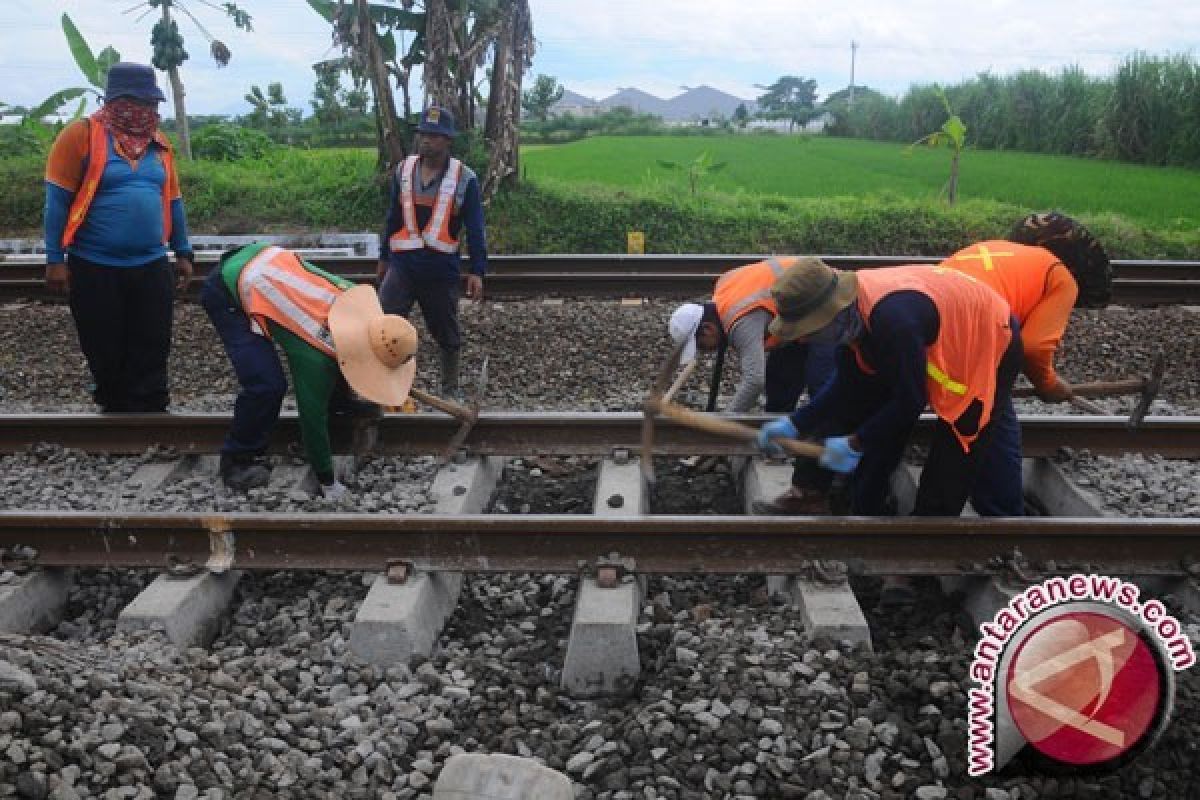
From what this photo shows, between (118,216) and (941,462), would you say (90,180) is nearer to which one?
(118,216)

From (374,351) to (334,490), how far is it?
2.39 ft

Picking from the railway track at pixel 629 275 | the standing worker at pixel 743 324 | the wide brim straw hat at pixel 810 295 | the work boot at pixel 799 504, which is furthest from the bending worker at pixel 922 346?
the railway track at pixel 629 275

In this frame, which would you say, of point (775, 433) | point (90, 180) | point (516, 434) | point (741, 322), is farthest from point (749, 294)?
point (90, 180)

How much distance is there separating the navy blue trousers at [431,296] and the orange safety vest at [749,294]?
1.92 metres

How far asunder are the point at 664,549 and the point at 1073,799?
5.48 ft

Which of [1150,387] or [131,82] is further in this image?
[131,82]

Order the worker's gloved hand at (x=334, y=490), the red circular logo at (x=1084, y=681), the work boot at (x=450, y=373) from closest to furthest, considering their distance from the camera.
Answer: the red circular logo at (x=1084, y=681) < the worker's gloved hand at (x=334, y=490) < the work boot at (x=450, y=373)

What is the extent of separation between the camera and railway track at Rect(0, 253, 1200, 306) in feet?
25.8

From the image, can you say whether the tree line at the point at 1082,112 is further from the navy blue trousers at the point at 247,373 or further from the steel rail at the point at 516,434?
the navy blue trousers at the point at 247,373

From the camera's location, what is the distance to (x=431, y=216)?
5949 mm

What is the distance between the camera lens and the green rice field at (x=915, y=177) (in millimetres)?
14297

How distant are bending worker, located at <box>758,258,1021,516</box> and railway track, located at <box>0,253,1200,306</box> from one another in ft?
13.6

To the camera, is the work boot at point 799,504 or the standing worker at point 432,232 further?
the standing worker at point 432,232

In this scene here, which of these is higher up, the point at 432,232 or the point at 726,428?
the point at 432,232
